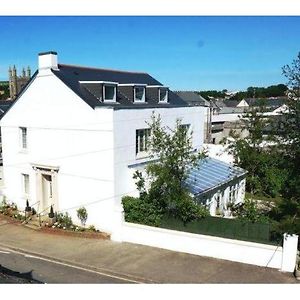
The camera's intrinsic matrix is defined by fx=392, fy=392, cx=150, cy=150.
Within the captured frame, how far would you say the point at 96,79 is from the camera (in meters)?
23.6

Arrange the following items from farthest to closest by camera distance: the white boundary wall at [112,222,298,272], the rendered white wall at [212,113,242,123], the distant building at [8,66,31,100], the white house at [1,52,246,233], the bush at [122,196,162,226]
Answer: the rendered white wall at [212,113,242,123] < the distant building at [8,66,31,100] < the white house at [1,52,246,233] < the bush at [122,196,162,226] < the white boundary wall at [112,222,298,272]

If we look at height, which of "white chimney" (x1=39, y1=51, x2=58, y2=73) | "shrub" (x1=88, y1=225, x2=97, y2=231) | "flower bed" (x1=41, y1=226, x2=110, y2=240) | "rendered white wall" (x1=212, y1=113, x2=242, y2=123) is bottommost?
"flower bed" (x1=41, y1=226, x2=110, y2=240)

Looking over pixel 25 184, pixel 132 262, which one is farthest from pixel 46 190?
pixel 132 262

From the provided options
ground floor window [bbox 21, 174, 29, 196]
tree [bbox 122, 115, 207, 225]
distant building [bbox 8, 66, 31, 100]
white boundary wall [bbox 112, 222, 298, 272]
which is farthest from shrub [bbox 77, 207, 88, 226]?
distant building [bbox 8, 66, 31, 100]

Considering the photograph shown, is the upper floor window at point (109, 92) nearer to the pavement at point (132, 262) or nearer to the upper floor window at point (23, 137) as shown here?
the upper floor window at point (23, 137)

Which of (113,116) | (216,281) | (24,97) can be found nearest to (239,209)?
(216,281)

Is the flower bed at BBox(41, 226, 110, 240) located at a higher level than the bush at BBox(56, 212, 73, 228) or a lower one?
lower

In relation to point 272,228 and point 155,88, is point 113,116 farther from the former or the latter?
point 272,228

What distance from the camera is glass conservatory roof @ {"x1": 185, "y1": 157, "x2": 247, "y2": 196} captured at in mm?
20891

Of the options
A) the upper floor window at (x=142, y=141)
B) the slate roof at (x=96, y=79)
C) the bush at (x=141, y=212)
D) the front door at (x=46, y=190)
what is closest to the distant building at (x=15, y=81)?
the slate roof at (x=96, y=79)

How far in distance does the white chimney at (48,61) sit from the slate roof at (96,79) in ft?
1.41

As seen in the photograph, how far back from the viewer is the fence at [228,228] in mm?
15586

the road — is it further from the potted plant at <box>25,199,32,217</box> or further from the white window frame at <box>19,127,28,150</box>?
the white window frame at <box>19,127,28,150</box>

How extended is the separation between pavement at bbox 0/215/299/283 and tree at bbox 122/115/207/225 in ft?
5.82
